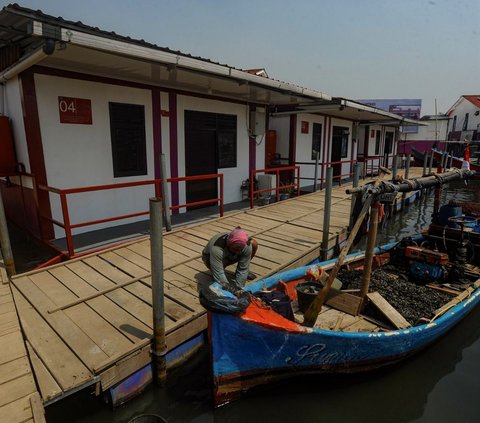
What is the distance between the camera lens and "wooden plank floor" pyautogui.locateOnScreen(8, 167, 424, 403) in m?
2.73

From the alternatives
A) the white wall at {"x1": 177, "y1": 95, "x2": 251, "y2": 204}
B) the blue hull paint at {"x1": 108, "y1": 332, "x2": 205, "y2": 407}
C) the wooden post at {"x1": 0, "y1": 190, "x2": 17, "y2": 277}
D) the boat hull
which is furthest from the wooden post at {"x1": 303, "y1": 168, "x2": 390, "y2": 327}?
the white wall at {"x1": 177, "y1": 95, "x2": 251, "y2": 204}

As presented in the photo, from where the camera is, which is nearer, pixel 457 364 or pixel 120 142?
pixel 457 364

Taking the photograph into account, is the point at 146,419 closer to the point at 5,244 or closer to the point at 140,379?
the point at 140,379

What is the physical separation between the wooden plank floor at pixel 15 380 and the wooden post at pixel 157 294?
38.0 inches

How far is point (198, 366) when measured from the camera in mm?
3510

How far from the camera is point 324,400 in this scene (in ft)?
10.6

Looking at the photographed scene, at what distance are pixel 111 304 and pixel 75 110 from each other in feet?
12.4

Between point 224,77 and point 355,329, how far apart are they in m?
4.54

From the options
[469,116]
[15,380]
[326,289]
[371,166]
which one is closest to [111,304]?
[15,380]

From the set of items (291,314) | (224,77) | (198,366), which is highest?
(224,77)

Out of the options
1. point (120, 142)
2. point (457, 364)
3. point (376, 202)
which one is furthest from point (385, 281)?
point (120, 142)

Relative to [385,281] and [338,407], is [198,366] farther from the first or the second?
Result: [385,281]

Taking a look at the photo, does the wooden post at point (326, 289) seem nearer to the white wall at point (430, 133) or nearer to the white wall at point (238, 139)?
the white wall at point (238, 139)

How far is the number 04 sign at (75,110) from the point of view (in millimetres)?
5560
